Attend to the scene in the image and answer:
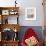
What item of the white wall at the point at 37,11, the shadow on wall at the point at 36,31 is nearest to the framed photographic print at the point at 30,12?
the white wall at the point at 37,11

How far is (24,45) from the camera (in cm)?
475

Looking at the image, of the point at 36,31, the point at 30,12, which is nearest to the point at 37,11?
the point at 30,12

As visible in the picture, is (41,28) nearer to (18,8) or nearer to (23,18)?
(23,18)

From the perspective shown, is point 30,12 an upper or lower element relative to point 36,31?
upper

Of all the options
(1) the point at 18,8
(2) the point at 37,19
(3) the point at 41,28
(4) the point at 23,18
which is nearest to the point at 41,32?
(3) the point at 41,28

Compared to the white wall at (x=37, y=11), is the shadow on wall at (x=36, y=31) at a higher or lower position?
lower

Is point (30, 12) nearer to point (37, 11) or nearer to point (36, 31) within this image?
point (37, 11)

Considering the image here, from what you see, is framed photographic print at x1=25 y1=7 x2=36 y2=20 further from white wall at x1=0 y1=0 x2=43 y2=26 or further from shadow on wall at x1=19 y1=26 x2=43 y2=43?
shadow on wall at x1=19 y1=26 x2=43 y2=43

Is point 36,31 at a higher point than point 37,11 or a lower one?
lower

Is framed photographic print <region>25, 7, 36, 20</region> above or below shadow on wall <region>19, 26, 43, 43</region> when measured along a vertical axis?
above

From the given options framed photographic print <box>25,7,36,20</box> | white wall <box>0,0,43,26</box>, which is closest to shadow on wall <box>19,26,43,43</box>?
white wall <box>0,0,43,26</box>

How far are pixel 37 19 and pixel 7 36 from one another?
1.16 meters

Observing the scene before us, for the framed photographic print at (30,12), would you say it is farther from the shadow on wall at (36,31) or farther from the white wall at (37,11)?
the shadow on wall at (36,31)

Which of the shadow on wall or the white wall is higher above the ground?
the white wall
